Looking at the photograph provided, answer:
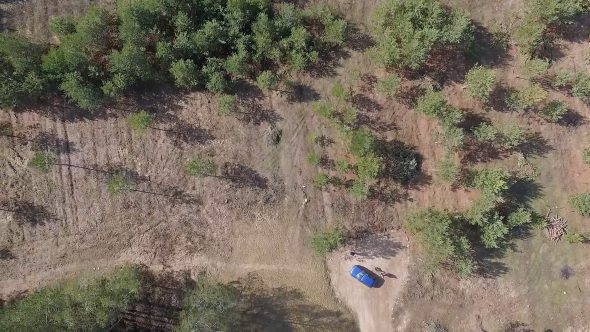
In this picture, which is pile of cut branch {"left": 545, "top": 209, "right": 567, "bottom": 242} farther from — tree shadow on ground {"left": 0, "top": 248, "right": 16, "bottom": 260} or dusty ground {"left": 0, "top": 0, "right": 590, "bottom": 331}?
tree shadow on ground {"left": 0, "top": 248, "right": 16, "bottom": 260}

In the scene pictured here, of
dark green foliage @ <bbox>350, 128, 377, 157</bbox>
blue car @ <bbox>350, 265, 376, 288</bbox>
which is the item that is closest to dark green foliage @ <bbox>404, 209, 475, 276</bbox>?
blue car @ <bbox>350, 265, 376, 288</bbox>

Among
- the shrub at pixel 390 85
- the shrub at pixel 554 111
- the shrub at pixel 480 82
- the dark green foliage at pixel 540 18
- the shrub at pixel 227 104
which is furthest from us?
the shrub at pixel 554 111

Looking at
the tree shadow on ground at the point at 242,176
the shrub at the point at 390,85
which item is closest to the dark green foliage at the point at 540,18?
the shrub at the point at 390,85

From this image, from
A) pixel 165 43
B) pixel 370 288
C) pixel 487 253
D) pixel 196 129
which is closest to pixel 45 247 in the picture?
pixel 196 129

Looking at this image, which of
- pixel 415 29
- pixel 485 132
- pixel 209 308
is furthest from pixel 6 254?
pixel 485 132

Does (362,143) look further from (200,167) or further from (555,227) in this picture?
(555,227)

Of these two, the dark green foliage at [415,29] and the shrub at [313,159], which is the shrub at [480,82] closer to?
the dark green foliage at [415,29]

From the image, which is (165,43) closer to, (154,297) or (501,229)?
(154,297)
